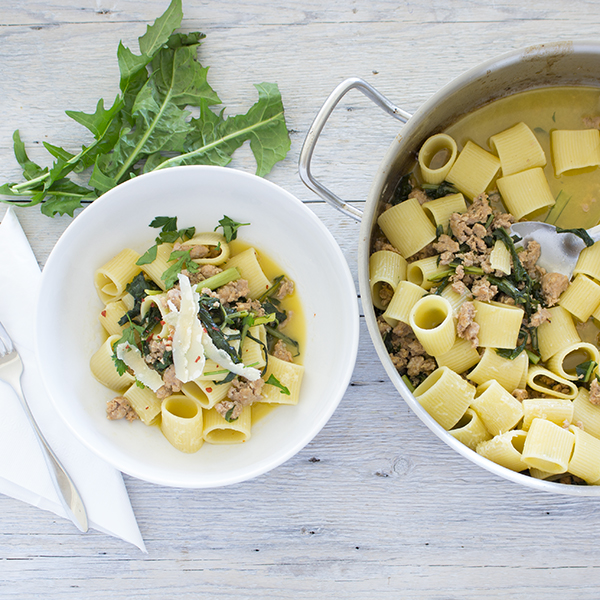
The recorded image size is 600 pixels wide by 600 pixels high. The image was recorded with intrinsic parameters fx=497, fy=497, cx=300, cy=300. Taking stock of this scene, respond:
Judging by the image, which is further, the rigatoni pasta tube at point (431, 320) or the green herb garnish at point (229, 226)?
the green herb garnish at point (229, 226)

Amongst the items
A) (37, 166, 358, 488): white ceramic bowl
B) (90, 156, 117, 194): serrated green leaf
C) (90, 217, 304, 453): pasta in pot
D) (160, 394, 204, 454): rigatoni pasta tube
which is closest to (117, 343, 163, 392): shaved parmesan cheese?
(90, 217, 304, 453): pasta in pot

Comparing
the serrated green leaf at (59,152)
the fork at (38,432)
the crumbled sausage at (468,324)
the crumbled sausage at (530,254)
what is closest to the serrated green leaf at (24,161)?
the serrated green leaf at (59,152)

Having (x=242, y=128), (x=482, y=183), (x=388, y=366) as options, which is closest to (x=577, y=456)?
(x=388, y=366)

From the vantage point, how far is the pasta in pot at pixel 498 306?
2.05m

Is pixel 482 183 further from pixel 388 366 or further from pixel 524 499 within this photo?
pixel 524 499

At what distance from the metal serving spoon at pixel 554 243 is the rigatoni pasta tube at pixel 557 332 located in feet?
0.63

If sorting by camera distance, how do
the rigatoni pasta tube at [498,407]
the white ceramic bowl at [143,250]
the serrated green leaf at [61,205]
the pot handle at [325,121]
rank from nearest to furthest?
the pot handle at [325,121] < the white ceramic bowl at [143,250] < the rigatoni pasta tube at [498,407] < the serrated green leaf at [61,205]

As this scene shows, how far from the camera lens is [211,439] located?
2137 mm

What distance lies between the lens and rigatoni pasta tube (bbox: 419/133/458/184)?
2205mm

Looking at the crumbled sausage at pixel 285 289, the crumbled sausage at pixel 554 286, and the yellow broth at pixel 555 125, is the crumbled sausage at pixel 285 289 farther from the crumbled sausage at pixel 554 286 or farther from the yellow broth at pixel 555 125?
the crumbled sausage at pixel 554 286

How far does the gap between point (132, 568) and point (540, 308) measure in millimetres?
2307

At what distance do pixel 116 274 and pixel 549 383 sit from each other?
76.9 inches

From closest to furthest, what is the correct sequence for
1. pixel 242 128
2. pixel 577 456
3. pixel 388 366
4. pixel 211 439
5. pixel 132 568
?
pixel 388 366, pixel 577 456, pixel 211 439, pixel 242 128, pixel 132 568

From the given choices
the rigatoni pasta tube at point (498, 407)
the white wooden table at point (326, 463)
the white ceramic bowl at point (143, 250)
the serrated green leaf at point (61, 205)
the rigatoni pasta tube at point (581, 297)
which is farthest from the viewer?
the white wooden table at point (326, 463)
